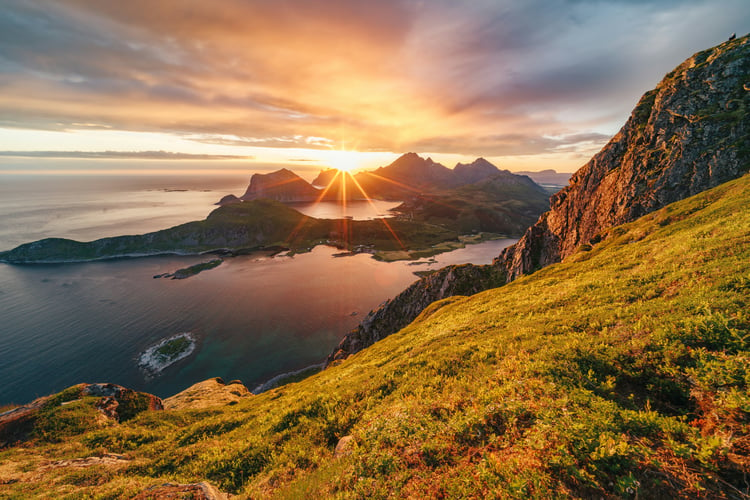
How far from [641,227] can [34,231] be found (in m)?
345

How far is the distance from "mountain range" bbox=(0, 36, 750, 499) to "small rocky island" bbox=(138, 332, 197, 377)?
Result: 63.4 meters

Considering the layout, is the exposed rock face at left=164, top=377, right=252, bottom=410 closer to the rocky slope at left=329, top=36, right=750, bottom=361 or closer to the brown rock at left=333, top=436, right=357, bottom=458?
the rocky slope at left=329, top=36, right=750, bottom=361

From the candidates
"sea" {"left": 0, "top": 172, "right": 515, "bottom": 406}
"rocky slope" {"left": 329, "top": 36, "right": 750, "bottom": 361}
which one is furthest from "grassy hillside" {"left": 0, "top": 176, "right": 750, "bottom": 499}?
"sea" {"left": 0, "top": 172, "right": 515, "bottom": 406}

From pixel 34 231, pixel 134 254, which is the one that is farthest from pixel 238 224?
pixel 34 231

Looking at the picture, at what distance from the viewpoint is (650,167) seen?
41.8 metres

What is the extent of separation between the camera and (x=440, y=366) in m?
13.5

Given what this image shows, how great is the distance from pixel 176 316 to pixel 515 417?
116m

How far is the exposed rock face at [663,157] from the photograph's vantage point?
36.3 meters

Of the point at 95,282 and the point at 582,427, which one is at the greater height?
the point at 582,427

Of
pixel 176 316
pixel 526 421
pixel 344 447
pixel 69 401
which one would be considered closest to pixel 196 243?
pixel 176 316

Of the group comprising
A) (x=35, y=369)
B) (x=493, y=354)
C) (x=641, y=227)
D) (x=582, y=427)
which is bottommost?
(x=35, y=369)

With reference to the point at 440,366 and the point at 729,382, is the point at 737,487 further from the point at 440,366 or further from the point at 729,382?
the point at 440,366

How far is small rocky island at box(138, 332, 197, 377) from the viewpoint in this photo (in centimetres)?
6850

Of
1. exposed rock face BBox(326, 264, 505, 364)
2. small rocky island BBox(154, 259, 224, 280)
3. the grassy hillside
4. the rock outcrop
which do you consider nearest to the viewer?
the grassy hillside
